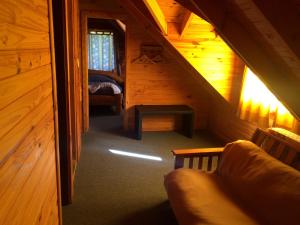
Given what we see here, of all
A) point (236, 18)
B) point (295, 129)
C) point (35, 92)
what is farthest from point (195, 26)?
point (35, 92)

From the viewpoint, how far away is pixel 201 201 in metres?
1.69

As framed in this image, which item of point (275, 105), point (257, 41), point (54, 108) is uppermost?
point (257, 41)

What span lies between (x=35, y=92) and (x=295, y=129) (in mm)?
2531

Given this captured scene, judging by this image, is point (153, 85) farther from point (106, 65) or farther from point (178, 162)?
point (106, 65)

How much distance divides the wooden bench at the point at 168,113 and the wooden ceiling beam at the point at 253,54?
7.36ft

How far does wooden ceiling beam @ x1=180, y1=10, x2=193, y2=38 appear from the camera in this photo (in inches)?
99.0

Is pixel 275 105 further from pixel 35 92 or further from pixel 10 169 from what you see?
pixel 10 169

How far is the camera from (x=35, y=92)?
3.49 feet

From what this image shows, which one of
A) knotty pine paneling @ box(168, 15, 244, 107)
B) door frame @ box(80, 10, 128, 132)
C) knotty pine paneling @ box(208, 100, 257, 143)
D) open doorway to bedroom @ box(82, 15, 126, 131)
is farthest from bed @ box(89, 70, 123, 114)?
knotty pine paneling @ box(168, 15, 244, 107)

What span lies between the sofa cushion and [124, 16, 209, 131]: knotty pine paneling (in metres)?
2.32

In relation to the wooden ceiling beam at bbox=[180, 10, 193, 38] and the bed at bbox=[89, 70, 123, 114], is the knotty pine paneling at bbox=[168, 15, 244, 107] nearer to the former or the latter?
the wooden ceiling beam at bbox=[180, 10, 193, 38]

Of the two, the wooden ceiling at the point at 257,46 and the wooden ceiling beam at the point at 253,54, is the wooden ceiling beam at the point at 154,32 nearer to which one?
the wooden ceiling at the point at 257,46

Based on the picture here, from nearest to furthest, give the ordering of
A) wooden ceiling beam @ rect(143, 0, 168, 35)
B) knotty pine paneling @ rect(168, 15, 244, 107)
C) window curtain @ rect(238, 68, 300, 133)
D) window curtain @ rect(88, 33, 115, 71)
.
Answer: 1. wooden ceiling beam @ rect(143, 0, 168, 35)
2. window curtain @ rect(238, 68, 300, 133)
3. knotty pine paneling @ rect(168, 15, 244, 107)
4. window curtain @ rect(88, 33, 115, 71)

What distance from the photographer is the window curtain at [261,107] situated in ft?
8.61
